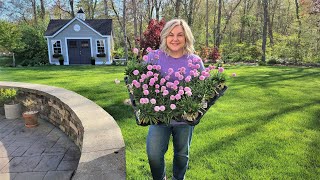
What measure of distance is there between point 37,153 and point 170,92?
2647mm

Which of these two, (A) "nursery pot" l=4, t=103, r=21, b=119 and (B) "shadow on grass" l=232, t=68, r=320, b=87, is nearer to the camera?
(A) "nursery pot" l=4, t=103, r=21, b=119

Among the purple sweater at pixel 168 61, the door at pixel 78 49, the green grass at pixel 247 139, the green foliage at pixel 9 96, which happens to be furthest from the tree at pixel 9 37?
the purple sweater at pixel 168 61

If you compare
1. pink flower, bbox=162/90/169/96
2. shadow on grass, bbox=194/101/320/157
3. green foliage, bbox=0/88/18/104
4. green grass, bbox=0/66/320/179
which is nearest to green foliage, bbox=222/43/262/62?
green grass, bbox=0/66/320/179

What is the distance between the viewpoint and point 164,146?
200cm

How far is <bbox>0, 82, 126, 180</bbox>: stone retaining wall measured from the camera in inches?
81.6

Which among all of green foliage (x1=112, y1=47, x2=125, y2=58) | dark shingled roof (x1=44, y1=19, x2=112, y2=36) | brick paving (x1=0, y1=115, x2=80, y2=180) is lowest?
brick paving (x1=0, y1=115, x2=80, y2=180)

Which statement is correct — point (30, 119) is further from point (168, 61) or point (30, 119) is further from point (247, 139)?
point (247, 139)

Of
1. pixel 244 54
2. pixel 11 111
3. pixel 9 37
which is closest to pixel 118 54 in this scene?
pixel 9 37

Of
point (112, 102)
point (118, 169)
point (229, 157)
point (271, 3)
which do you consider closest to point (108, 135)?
point (118, 169)

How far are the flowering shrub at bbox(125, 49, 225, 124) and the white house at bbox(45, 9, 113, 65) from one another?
16.6 m

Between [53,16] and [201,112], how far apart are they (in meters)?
35.5

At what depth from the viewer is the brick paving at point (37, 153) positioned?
3000mm

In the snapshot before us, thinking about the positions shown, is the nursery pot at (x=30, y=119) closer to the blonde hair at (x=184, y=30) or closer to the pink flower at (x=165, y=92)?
the blonde hair at (x=184, y=30)

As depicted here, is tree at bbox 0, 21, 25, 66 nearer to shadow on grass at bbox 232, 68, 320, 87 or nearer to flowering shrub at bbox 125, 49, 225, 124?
shadow on grass at bbox 232, 68, 320, 87
